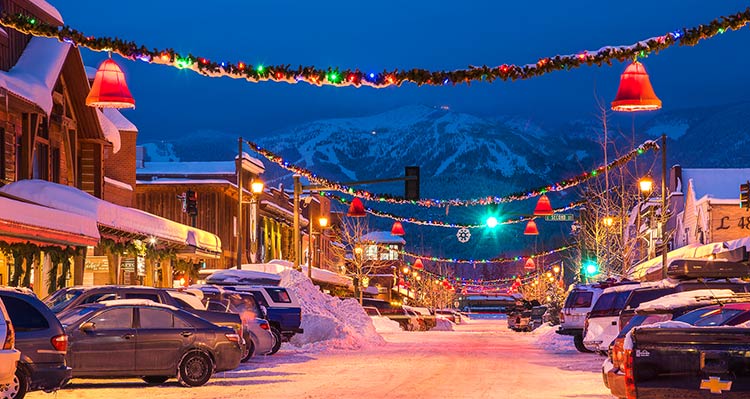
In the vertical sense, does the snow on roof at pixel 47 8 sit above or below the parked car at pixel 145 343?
above

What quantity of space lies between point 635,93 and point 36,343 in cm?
991

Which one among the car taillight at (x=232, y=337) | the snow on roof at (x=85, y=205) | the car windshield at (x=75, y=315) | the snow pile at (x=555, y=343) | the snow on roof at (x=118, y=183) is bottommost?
the snow pile at (x=555, y=343)

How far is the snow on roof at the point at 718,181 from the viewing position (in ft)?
200

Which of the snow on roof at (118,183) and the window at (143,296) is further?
the snow on roof at (118,183)

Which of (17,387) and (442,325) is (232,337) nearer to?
(17,387)

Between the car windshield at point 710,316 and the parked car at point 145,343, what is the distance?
29.1ft

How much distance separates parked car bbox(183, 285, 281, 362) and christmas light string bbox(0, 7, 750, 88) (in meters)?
7.31

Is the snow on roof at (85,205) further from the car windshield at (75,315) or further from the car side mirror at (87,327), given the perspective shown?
the car side mirror at (87,327)

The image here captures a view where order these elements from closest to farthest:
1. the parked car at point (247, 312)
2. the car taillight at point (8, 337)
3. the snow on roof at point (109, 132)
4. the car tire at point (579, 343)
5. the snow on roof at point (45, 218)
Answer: the car taillight at point (8, 337) → the snow on roof at point (45, 218) → the parked car at point (247, 312) → the car tire at point (579, 343) → the snow on roof at point (109, 132)

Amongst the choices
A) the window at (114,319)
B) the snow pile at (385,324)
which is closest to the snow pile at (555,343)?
the snow pile at (385,324)

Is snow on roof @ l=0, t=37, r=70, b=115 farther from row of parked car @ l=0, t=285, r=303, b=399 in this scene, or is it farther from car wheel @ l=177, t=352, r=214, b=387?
car wheel @ l=177, t=352, r=214, b=387

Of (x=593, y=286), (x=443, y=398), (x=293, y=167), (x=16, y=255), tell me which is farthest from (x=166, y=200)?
(x=443, y=398)

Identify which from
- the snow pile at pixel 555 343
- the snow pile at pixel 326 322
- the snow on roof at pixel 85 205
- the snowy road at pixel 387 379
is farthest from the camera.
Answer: the snow pile at pixel 555 343

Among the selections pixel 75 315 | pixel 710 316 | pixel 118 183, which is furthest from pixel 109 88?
pixel 118 183
